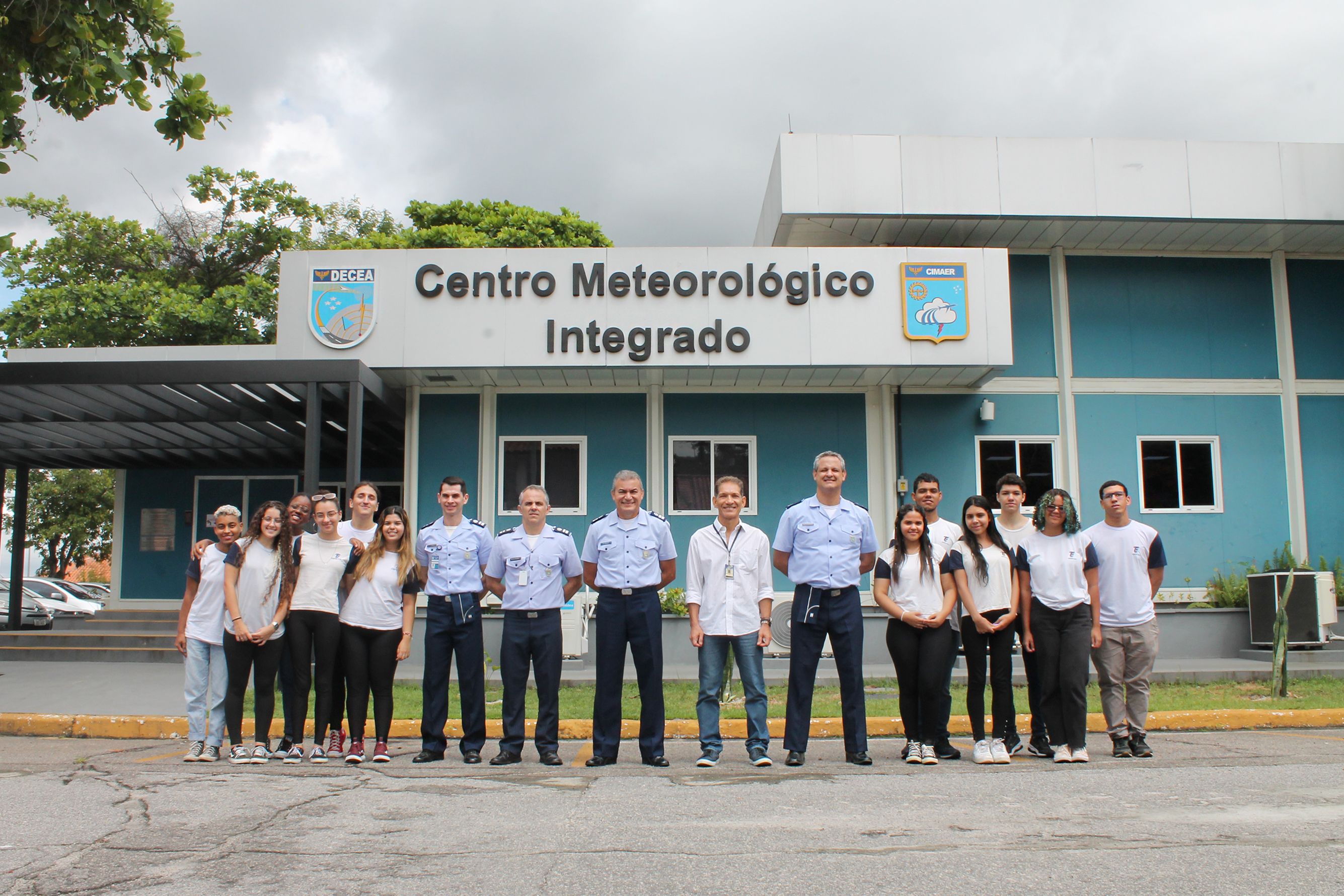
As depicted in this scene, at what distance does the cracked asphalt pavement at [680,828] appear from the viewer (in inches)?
138

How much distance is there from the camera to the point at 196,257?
2917 cm

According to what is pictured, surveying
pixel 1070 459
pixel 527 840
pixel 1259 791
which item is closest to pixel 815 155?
pixel 1070 459

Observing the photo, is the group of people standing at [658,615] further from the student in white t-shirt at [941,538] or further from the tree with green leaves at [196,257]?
the tree with green leaves at [196,257]

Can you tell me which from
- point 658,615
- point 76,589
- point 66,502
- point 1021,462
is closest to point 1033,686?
point 658,615

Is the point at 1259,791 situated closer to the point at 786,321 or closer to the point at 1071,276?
the point at 786,321

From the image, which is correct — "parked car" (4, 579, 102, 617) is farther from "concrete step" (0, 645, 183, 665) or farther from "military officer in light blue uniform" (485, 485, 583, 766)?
"military officer in light blue uniform" (485, 485, 583, 766)

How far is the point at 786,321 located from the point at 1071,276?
4.94m

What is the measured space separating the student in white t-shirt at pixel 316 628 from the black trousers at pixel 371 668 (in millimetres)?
103

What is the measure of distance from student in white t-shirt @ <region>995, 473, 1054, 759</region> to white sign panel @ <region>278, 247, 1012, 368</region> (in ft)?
21.1

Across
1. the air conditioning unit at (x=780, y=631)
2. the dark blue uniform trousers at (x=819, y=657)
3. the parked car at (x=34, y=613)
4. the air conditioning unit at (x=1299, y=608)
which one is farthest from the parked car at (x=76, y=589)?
the air conditioning unit at (x=1299, y=608)

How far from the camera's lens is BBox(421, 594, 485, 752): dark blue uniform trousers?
6.36 meters

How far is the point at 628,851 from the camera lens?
12.7 feet

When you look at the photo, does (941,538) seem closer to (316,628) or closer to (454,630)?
(454,630)

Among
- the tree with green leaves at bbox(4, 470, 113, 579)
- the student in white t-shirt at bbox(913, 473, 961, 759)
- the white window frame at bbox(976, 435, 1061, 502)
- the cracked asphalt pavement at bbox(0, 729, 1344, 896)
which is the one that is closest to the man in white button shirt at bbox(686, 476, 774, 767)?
the cracked asphalt pavement at bbox(0, 729, 1344, 896)
